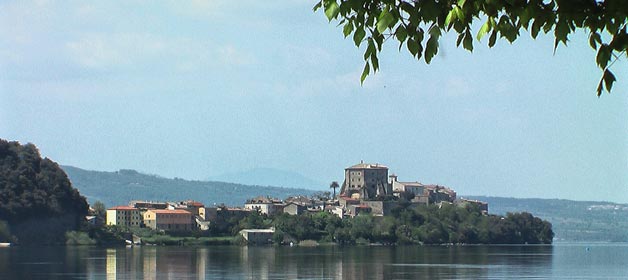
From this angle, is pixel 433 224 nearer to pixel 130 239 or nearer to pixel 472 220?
pixel 472 220

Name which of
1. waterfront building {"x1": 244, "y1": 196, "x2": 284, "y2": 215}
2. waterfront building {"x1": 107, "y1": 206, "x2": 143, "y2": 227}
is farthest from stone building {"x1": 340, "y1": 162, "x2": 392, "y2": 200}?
waterfront building {"x1": 107, "y1": 206, "x2": 143, "y2": 227}

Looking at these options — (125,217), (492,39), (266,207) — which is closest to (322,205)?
(266,207)

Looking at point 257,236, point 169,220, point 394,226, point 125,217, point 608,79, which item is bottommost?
point 257,236

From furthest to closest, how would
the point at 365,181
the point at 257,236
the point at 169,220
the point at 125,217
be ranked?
the point at 365,181, the point at 125,217, the point at 169,220, the point at 257,236

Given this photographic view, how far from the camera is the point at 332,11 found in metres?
6.43

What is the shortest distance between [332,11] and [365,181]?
480 feet

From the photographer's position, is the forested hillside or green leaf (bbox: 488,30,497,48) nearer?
green leaf (bbox: 488,30,497,48)

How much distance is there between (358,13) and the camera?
6.62 metres

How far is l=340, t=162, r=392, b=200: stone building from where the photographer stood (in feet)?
487

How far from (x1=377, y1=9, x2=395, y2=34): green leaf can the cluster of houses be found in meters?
122

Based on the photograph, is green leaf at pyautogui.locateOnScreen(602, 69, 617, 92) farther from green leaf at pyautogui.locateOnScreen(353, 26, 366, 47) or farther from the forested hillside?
the forested hillside

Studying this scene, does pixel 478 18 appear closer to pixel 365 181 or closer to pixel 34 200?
pixel 34 200

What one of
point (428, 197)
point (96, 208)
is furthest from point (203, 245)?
point (428, 197)

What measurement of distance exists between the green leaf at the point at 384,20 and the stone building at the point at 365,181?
458 feet
